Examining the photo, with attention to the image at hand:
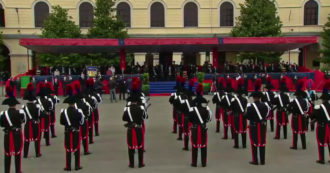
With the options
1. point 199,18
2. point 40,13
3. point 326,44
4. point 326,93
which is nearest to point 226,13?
point 199,18

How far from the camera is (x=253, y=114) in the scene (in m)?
9.71

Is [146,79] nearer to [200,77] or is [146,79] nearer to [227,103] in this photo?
[200,77]

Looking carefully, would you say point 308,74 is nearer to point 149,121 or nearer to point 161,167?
point 149,121

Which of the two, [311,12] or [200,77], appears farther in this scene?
[311,12]

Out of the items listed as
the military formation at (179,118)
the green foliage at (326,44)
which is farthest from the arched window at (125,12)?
the military formation at (179,118)

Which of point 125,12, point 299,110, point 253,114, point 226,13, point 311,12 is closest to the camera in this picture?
point 253,114

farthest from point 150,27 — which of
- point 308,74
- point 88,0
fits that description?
point 308,74

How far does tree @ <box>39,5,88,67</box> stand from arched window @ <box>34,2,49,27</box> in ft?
12.7

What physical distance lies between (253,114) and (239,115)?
1.94 metres

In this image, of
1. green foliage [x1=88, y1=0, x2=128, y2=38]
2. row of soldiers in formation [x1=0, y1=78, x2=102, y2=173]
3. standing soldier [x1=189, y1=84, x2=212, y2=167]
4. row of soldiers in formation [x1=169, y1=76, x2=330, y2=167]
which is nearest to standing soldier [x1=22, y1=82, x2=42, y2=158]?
row of soldiers in formation [x1=0, y1=78, x2=102, y2=173]

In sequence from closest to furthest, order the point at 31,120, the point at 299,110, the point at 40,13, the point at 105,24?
the point at 31,120, the point at 299,110, the point at 105,24, the point at 40,13

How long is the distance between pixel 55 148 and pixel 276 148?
21.9 feet

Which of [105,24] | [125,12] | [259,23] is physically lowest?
[105,24]

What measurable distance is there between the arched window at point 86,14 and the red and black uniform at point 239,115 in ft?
97.8
